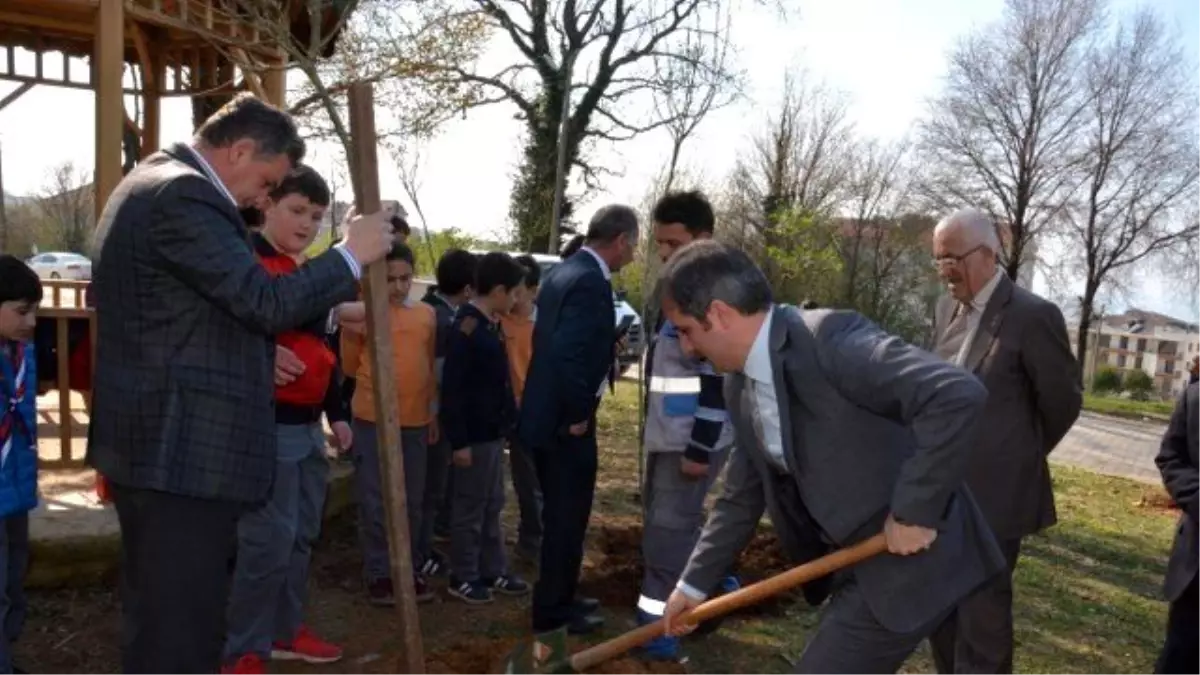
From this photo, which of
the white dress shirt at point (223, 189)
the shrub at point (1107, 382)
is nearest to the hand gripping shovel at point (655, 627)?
the white dress shirt at point (223, 189)

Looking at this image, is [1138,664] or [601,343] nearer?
[601,343]

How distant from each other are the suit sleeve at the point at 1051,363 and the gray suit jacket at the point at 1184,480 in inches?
21.5

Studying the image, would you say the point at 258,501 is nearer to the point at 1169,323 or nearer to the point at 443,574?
the point at 443,574

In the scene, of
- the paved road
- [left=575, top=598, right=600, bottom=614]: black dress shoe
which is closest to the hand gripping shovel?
[left=575, top=598, right=600, bottom=614]: black dress shoe

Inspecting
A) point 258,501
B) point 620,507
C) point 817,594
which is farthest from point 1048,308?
point 620,507

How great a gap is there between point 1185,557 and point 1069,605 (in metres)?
2.22

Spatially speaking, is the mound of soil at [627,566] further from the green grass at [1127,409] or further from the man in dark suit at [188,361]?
the green grass at [1127,409]

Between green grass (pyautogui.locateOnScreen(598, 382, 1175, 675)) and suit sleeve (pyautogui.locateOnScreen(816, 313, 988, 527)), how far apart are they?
2238 millimetres

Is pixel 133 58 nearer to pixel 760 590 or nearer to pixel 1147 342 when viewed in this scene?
pixel 760 590

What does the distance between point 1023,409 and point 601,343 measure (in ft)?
5.78

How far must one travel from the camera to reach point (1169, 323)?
10962 cm

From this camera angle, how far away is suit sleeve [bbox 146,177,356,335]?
2.49 m

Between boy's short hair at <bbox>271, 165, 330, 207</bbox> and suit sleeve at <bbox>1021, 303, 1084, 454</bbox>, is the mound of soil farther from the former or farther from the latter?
boy's short hair at <bbox>271, 165, 330, 207</bbox>

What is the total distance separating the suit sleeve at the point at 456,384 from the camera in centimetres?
500
